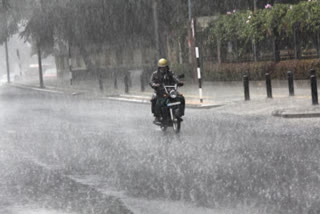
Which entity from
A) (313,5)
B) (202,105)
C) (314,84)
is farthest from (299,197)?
(313,5)

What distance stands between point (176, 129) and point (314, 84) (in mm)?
4605

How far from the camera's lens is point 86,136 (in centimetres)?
1394

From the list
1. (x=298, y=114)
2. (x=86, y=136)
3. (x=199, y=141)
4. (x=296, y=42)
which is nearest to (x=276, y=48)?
(x=296, y=42)

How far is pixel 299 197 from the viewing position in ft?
22.3

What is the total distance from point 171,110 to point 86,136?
73.1 inches

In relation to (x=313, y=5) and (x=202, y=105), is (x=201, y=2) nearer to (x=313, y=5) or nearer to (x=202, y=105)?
(x=313, y=5)

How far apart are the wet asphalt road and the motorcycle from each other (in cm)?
24

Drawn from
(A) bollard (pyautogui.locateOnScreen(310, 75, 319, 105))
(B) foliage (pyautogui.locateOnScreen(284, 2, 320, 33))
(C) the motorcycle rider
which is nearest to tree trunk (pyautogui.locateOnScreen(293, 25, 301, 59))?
(B) foliage (pyautogui.locateOnScreen(284, 2, 320, 33))

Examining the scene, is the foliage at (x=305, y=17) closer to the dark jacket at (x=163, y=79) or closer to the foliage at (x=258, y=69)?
the foliage at (x=258, y=69)

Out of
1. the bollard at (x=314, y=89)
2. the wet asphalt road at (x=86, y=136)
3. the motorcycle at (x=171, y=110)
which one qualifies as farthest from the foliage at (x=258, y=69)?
the motorcycle at (x=171, y=110)

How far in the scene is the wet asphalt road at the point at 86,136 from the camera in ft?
26.9

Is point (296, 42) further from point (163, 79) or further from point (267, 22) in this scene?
point (163, 79)

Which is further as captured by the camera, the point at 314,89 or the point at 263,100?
the point at 263,100

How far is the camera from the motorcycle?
45.4 feet
